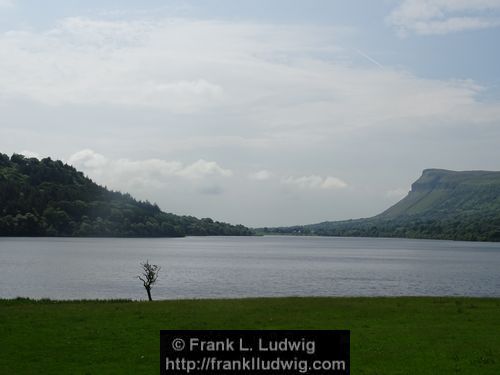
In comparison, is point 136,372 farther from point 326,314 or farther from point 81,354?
point 326,314

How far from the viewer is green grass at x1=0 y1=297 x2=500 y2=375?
27203 mm

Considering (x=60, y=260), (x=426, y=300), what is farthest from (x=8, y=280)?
(x=426, y=300)

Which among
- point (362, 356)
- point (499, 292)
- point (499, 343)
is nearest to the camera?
point (362, 356)

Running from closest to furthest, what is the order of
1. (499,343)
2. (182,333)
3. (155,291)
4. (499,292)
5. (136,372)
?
1. (182,333)
2. (136,372)
3. (499,343)
4. (155,291)
5. (499,292)

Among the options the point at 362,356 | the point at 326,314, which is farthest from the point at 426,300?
the point at 362,356

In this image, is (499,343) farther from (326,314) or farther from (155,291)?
(155,291)

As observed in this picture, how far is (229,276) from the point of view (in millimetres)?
119250

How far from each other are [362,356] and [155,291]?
65.3 meters

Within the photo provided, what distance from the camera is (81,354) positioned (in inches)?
1139

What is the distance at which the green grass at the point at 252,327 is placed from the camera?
89.2ft

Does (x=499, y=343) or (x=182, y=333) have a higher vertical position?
(x=182, y=333)

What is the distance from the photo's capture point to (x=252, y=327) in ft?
117

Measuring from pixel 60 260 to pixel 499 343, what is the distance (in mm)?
142277

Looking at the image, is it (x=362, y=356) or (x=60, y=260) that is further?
(x=60, y=260)
